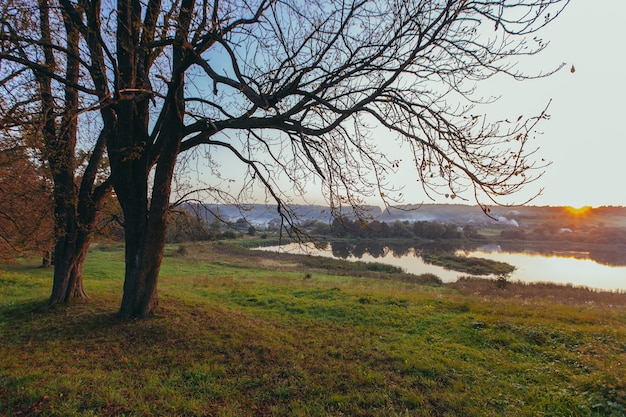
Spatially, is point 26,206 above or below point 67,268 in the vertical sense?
above

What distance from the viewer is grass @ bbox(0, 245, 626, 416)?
3.82 meters

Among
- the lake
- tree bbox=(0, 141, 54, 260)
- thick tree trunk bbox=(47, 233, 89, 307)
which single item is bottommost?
the lake

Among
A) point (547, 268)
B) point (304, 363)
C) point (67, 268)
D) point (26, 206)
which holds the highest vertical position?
point (26, 206)

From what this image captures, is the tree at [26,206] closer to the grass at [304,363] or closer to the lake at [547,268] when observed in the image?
the grass at [304,363]

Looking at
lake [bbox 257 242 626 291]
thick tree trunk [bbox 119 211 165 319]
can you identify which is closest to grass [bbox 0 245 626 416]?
thick tree trunk [bbox 119 211 165 319]

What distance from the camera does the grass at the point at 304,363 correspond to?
3822 mm

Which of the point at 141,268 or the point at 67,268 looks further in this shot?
the point at 67,268

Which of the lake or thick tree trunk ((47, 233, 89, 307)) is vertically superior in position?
thick tree trunk ((47, 233, 89, 307))

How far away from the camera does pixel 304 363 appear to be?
5043 mm

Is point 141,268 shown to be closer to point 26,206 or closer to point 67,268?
point 67,268

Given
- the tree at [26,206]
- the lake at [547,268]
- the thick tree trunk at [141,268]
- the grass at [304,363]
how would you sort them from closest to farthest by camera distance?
the grass at [304,363] < the thick tree trunk at [141,268] < the tree at [26,206] < the lake at [547,268]

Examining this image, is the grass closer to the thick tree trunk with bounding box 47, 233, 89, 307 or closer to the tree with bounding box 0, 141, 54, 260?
the thick tree trunk with bounding box 47, 233, 89, 307

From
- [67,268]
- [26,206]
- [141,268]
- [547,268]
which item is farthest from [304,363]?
[547,268]

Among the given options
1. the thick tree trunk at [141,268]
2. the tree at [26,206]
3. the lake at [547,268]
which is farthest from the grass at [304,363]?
the lake at [547,268]
